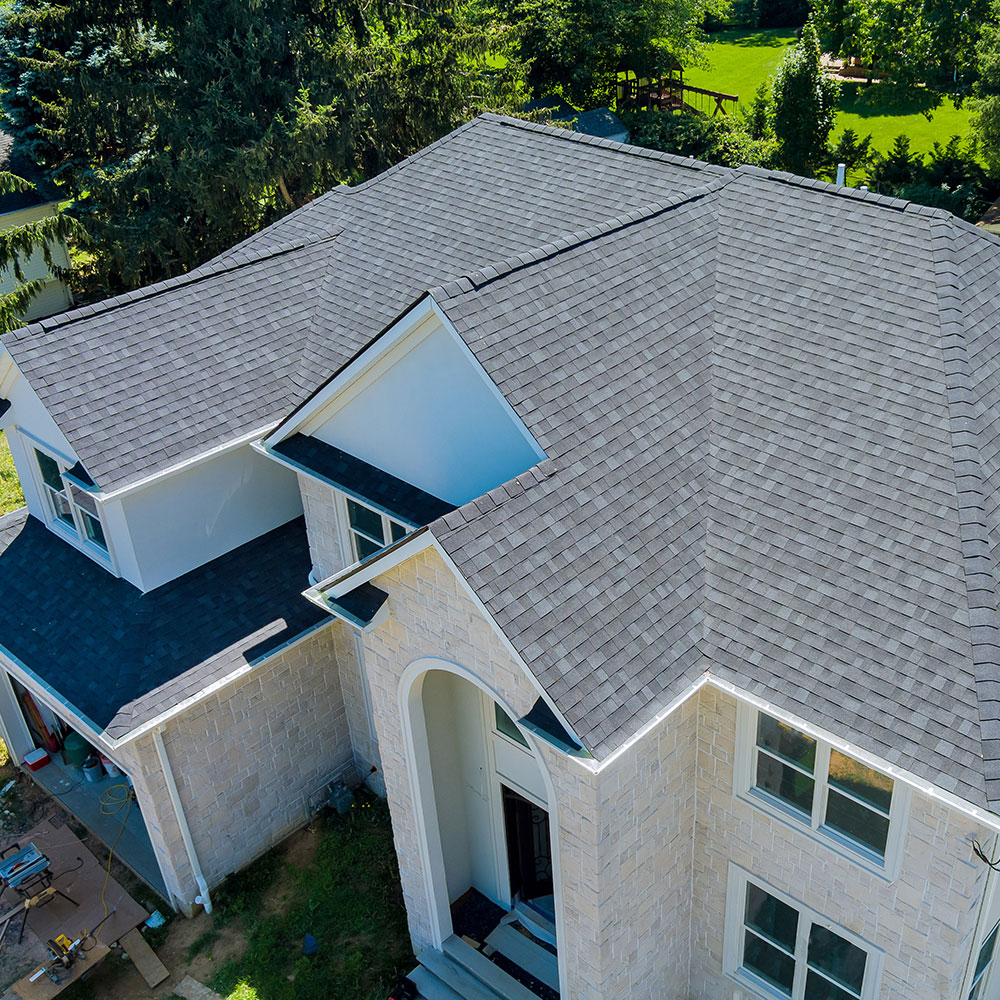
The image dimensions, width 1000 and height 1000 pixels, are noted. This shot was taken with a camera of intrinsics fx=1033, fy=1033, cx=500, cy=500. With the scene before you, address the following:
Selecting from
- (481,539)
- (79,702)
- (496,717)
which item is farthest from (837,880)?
(79,702)

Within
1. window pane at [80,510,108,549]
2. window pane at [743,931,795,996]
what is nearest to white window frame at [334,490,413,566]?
window pane at [80,510,108,549]

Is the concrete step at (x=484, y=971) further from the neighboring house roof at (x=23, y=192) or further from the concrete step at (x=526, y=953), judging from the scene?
the neighboring house roof at (x=23, y=192)

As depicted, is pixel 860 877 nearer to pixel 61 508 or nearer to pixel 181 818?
pixel 181 818

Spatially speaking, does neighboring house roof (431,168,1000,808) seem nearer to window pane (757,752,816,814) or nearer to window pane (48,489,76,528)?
window pane (757,752,816,814)

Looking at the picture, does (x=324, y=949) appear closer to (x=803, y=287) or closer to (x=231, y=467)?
(x=231, y=467)

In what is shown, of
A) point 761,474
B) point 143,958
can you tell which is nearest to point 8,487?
point 143,958

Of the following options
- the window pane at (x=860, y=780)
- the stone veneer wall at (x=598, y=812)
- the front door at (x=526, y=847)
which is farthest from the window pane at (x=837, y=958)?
the front door at (x=526, y=847)
